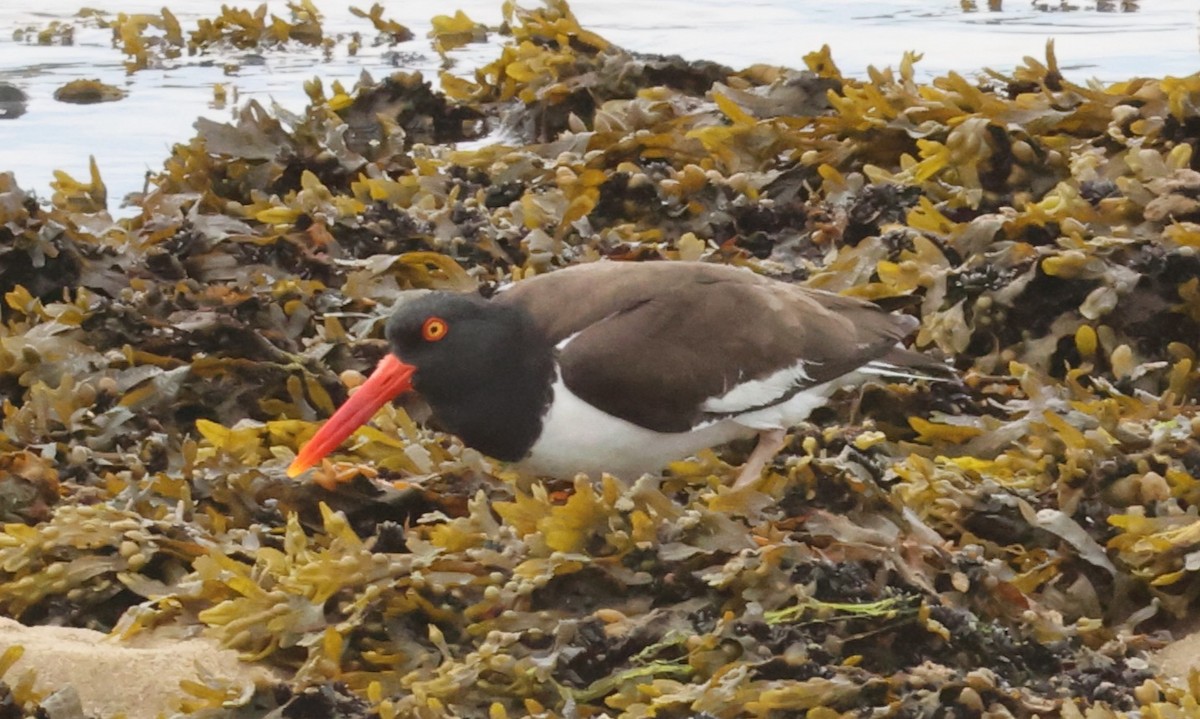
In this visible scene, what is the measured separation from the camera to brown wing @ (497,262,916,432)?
4047 millimetres

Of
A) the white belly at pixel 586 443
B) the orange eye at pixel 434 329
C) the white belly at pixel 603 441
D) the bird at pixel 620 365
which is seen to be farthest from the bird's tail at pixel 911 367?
the orange eye at pixel 434 329

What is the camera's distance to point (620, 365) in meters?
4.04

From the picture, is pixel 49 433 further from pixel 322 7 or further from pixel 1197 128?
pixel 322 7

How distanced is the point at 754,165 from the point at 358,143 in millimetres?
1712

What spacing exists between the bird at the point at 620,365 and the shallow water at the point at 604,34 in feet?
11.5

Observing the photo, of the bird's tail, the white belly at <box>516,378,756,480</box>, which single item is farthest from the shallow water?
the bird's tail

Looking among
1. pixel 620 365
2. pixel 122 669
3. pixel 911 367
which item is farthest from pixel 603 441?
pixel 122 669

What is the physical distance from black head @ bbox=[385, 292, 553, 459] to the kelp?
15cm

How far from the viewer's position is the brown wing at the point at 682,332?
13.3ft

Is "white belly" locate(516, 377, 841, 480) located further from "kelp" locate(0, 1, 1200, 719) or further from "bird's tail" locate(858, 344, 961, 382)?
"bird's tail" locate(858, 344, 961, 382)

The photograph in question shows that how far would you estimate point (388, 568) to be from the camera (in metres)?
3.29

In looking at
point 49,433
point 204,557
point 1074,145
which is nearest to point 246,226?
point 49,433

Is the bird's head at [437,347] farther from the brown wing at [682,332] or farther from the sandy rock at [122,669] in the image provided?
the sandy rock at [122,669]

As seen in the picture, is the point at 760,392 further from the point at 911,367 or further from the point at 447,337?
the point at 447,337
